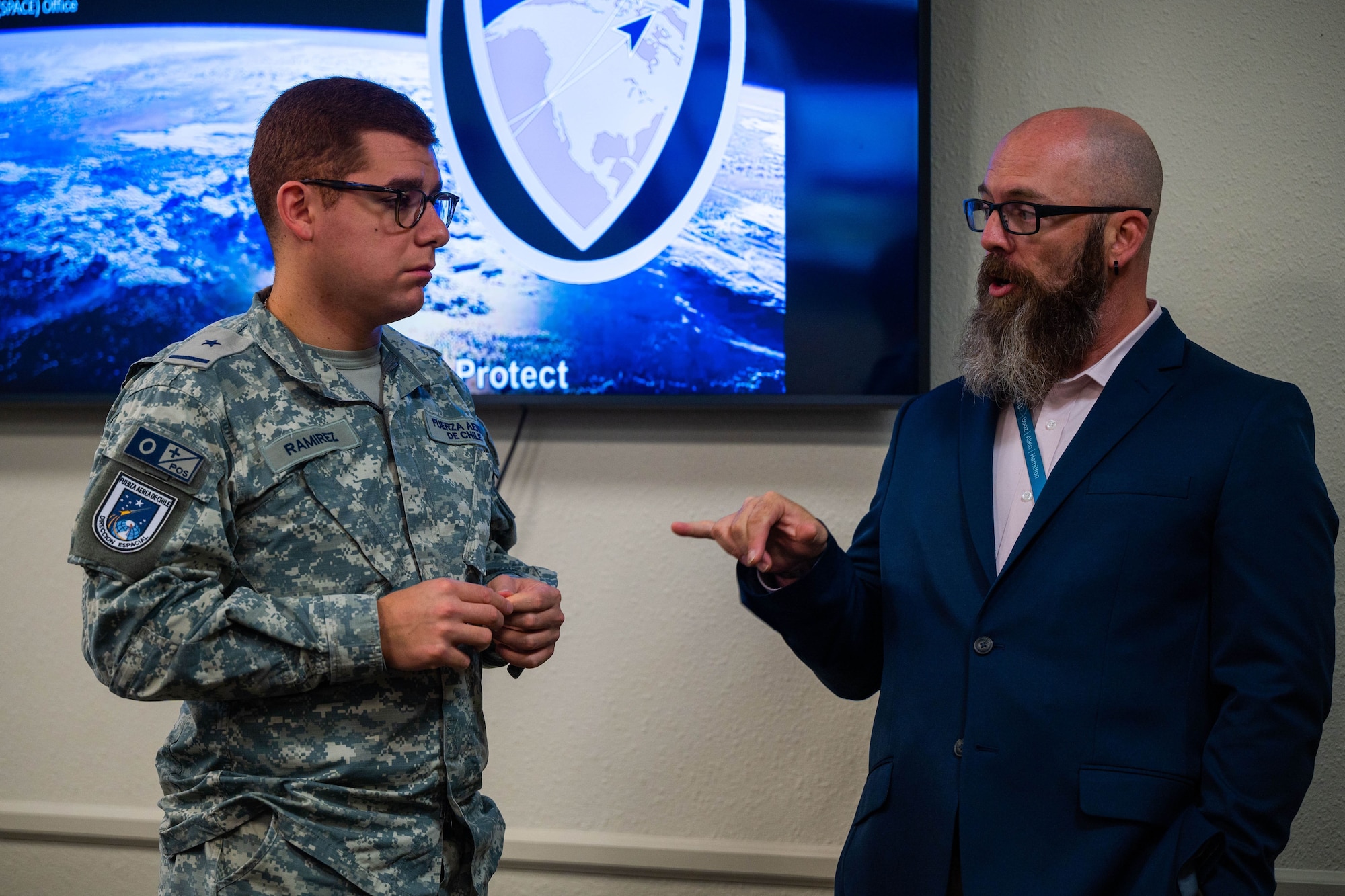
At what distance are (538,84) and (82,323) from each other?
3.72 ft

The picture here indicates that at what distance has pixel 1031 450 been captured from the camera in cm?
142

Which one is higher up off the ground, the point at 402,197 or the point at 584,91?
the point at 584,91

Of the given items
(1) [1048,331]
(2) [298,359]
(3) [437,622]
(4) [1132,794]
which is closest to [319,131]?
(2) [298,359]

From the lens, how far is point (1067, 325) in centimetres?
143

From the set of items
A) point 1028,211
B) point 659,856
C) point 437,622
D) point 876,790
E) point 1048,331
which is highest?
point 1028,211

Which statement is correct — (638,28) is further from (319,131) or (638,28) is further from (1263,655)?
(1263,655)

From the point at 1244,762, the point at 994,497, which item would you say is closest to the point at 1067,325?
the point at 994,497

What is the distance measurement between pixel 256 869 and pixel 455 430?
587 millimetres

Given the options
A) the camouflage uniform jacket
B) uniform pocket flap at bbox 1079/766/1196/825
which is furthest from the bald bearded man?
the camouflage uniform jacket

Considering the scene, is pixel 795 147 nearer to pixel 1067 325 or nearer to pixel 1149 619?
pixel 1067 325

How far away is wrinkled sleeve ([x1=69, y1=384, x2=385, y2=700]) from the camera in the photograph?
1.07 metres

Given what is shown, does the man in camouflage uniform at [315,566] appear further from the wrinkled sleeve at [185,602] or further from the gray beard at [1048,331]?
the gray beard at [1048,331]

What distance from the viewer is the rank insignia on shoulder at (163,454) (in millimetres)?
1105

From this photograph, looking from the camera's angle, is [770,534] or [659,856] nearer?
[770,534]
